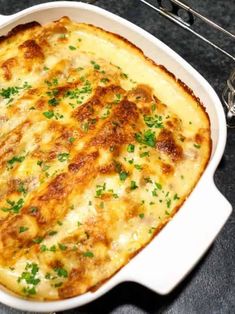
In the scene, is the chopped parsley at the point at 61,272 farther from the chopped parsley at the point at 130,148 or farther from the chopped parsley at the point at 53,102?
the chopped parsley at the point at 53,102

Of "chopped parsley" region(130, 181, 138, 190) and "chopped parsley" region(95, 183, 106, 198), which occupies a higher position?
"chopped parsley" region(95, 183, 106, 198)

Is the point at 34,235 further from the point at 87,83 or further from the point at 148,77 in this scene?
the point at 148,77

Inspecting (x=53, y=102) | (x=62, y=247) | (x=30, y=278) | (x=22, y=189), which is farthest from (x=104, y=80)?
(x=30, y=278)

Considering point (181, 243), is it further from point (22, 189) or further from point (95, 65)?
point (95, 65)

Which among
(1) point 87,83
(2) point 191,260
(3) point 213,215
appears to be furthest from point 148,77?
(2) point 191,260

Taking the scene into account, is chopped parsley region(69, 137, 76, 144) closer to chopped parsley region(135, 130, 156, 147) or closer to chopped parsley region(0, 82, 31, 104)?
chopped parsley region(135, 130, 156, 147)

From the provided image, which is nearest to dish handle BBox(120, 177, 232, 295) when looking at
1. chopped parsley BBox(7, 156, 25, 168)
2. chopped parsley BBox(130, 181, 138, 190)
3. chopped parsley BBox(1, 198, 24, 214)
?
chopped parsley BBox(130, 181, 138, 190)
